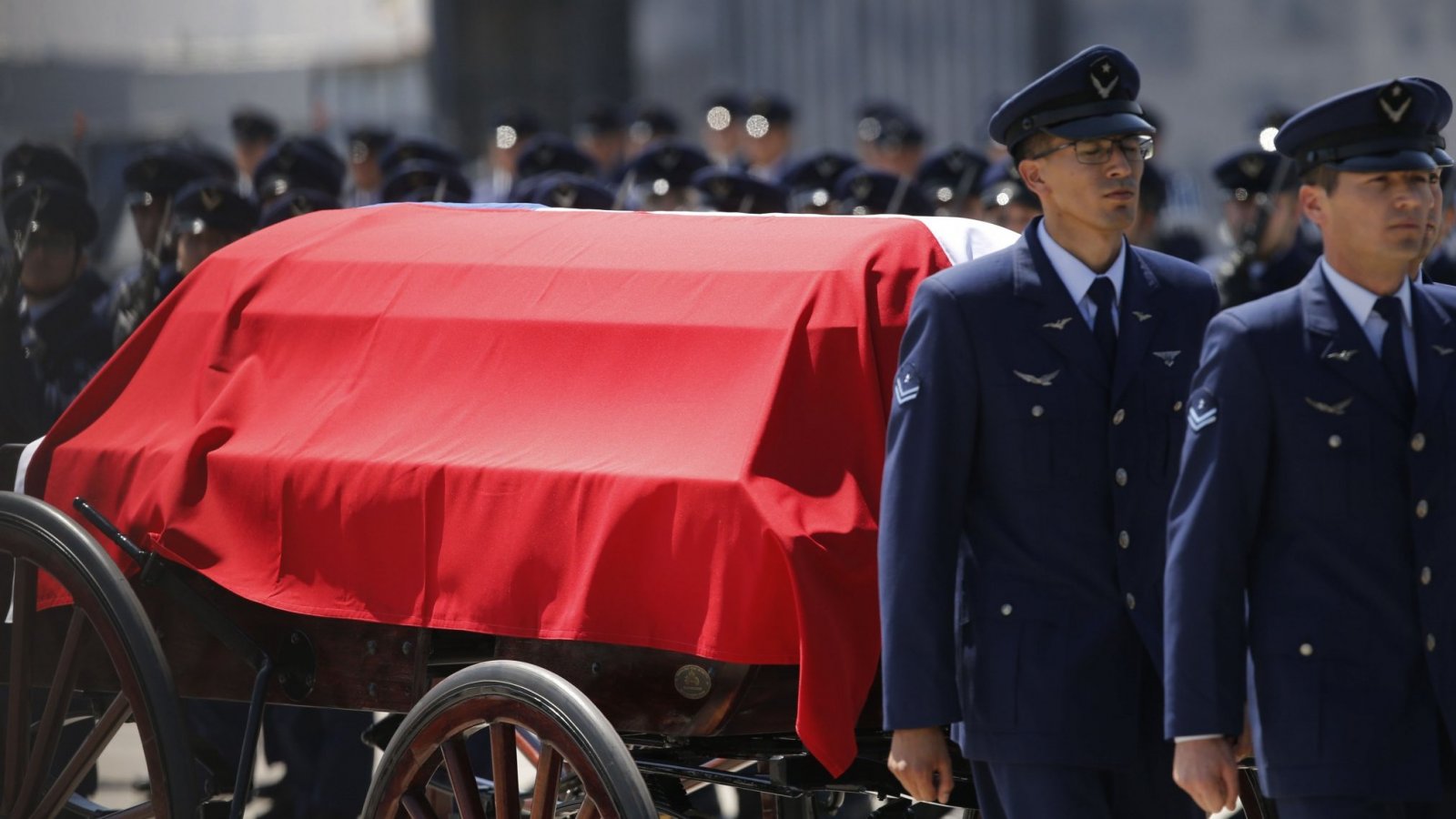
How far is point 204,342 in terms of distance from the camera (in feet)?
15.7

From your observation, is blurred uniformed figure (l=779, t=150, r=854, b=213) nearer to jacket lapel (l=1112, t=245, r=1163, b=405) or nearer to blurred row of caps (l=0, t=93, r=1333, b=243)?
blurred row of caps (l=0, t=93, r=1333, b=243)

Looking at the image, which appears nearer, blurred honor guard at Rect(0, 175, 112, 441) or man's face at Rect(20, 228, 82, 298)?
blurred honor guard at Rect(0, 175, 112, 441)

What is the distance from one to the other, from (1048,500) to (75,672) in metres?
2.36

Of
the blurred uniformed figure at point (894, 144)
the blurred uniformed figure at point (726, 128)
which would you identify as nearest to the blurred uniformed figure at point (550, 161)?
the blurred uniformed figure at point (726, 128)

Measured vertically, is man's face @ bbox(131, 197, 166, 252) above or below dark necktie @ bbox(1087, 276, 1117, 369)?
above

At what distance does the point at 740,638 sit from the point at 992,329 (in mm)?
711

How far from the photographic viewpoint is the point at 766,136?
1277 cm

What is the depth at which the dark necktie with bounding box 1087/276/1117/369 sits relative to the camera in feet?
11.4

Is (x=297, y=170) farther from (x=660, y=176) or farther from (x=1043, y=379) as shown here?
(x=1043, y=379)

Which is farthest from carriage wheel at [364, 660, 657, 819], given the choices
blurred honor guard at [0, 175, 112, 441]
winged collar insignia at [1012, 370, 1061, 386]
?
blurred honor guard at [0, 175, 112, 441]

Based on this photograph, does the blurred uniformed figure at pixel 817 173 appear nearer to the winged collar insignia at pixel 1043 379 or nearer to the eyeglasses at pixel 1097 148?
the eyeglasses at pixel 1097 148

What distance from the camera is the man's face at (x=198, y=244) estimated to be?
683 centimetres

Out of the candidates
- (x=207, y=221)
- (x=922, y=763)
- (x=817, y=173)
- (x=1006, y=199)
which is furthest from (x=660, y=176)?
(x=922, y=763)

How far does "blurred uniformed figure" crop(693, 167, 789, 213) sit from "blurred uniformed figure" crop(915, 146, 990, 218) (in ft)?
3.63
